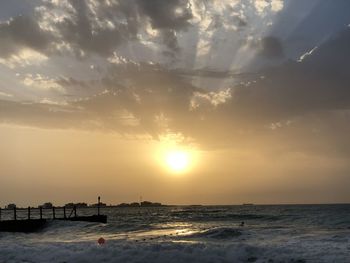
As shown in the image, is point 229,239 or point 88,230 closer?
point 229,239

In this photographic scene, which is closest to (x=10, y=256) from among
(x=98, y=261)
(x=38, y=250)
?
(x=38, y=250)

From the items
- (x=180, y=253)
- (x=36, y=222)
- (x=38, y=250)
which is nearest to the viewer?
(x=180, y=253)

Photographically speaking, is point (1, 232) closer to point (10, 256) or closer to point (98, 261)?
point (10, 256)

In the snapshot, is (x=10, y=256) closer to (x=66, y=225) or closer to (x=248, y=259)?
(x=248, y=259)

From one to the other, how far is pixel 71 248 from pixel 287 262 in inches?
484

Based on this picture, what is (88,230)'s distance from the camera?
49219 millimetres

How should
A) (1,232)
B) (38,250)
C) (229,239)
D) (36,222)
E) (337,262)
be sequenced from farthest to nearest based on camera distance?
(36,222) < (1,232) < (229,239) < (38,250) < (337,262)

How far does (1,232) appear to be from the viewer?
1932 inches

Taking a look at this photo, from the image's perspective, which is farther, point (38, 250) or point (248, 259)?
point (38, 250)

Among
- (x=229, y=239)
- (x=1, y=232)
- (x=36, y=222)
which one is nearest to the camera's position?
(x=229, y=239)

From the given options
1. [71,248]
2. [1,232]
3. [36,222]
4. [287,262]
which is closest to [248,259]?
[287,262]

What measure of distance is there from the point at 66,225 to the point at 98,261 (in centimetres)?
3218

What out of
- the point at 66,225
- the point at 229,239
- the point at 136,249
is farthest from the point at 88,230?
the point at 136,249

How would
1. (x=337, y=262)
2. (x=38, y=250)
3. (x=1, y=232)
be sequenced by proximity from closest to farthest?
(x=337, y=262), (x=38, y=250), (x=1, y=232)
